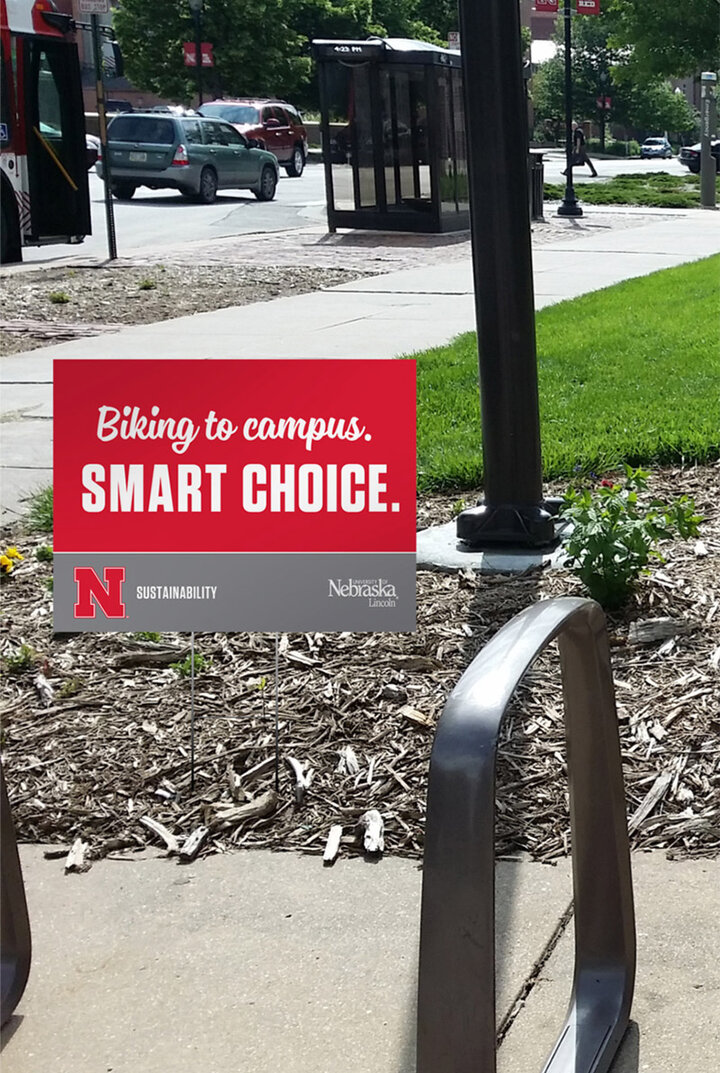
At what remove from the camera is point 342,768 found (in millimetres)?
3531

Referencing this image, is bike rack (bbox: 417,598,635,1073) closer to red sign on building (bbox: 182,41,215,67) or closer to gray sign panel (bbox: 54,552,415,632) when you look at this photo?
gray sign panel (bbox: 54,552,415,632)

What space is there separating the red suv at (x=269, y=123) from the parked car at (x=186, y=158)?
128 inches

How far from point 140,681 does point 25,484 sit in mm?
2666

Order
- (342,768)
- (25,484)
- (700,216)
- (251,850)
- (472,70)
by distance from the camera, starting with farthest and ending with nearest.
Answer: (700,216)
(25,484)
(472,70)
(342,768)
(251,850)

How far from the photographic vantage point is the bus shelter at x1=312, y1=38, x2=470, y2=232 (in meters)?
20.8

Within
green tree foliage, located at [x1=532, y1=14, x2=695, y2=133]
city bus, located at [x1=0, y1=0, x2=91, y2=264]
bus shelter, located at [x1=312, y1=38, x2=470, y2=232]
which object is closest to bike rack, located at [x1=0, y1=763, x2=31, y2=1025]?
city bus, located at [x1=0, y1=0, x2=91, y2=264]

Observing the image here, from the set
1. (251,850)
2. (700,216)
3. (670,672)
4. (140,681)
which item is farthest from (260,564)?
(700,216)

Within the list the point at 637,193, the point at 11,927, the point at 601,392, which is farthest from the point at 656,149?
the point at 11,927

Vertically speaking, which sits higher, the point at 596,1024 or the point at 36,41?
the point at 36,41

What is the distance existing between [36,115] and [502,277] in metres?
12.7

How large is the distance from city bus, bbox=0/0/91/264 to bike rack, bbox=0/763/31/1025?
13663 millimetres

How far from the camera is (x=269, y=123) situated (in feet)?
120

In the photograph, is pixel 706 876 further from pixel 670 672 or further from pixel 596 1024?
pixel 670 672

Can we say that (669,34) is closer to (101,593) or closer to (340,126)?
(340,126)
